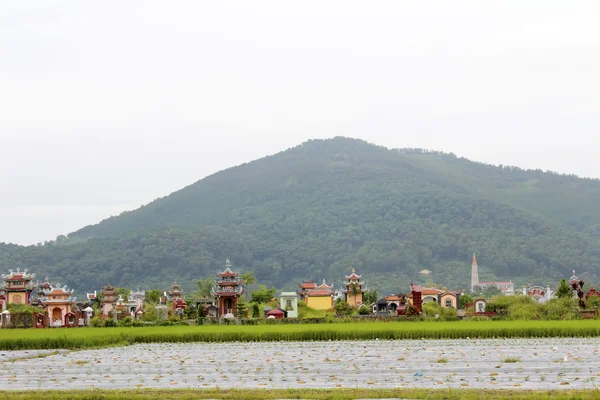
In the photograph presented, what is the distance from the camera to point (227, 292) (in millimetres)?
60000

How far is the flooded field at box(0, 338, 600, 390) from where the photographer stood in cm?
1753

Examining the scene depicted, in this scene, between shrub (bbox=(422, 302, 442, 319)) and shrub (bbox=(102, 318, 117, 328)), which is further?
shrub (bbox=(102, 318, 117, 328))

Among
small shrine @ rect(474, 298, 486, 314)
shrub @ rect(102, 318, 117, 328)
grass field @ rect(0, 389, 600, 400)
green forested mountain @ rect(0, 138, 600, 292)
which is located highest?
green forested mountain @ rect(0, 138, 600, 292)

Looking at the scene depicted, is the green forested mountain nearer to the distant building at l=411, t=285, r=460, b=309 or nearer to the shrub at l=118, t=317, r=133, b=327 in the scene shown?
the distant building at l=411, t=285, r=460, b=309

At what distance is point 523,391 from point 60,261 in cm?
11556

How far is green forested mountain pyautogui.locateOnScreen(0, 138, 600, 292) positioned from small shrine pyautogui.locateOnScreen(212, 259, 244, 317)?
6193cm

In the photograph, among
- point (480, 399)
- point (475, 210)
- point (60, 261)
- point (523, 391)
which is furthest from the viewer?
point (475, 210)

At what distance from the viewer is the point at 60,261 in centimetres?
12350

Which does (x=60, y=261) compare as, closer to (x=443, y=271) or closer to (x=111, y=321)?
(x=443, y=271)

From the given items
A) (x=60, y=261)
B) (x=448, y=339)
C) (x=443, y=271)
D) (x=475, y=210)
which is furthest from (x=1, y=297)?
(x=475, y=210)

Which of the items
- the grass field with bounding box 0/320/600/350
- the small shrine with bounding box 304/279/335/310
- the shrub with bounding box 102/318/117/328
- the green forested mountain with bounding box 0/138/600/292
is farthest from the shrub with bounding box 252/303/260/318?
the green forested mountain with bounding box 0/138/600/292

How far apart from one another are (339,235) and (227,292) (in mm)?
103689

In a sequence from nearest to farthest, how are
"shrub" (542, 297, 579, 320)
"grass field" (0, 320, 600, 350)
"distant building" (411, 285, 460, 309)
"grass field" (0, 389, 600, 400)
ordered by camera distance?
"grass field" (0, 389, 600, 400) < "grass field" (0, 320, 600, 350) < "shrub" (542, 297, 579, 320) < "distant building" (411, 285, 460, 309)

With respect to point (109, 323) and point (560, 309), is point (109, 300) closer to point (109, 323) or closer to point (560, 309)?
point (109, 323)
